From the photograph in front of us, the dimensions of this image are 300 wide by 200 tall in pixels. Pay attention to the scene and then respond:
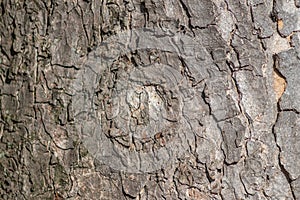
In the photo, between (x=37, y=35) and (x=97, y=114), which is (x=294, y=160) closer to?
(x=97, y=114)

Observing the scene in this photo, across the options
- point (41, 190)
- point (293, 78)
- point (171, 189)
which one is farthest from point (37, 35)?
point (293, 78)

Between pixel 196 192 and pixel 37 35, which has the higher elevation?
pixel 37 35

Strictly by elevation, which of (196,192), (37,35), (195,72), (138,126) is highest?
(37,35)

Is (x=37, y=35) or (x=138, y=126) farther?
(x=37, y=35)

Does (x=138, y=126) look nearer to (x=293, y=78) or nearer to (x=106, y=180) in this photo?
(x=106, y=180)

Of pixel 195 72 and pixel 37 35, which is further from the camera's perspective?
pixel 37 35

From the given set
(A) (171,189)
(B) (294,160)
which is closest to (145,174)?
(A) (171,189)
